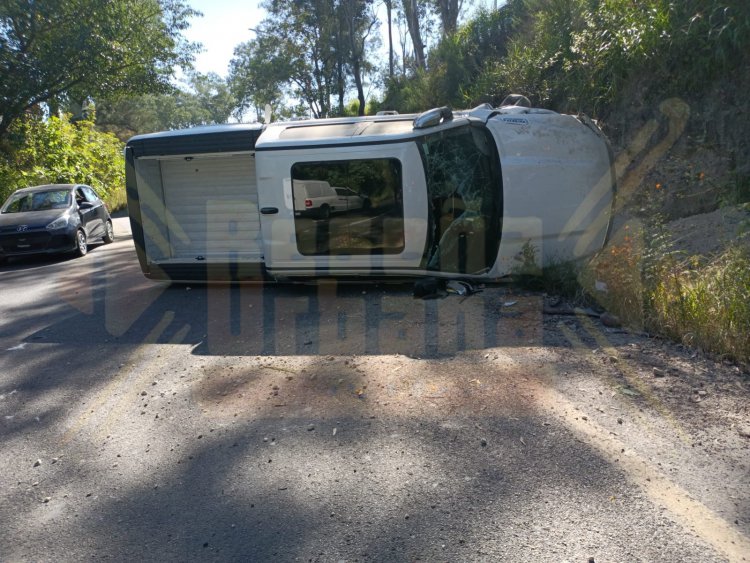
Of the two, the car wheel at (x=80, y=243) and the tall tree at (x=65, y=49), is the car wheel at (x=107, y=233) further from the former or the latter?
the tall tree at (x=65, y=49)

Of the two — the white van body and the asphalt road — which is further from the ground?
the white van body

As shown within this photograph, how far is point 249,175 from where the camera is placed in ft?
30.1

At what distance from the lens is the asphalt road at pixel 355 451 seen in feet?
10.1

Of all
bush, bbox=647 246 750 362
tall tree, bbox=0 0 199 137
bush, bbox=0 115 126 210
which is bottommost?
bush, bbox=647 246 750 362

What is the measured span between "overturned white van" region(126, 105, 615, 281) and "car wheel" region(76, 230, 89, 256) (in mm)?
6362

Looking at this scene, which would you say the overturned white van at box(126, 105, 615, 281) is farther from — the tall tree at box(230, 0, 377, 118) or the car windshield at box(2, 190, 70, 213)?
the tall tree at box(230, 0, 377, 118)

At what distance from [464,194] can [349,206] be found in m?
1.43

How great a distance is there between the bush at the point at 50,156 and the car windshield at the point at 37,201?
18.3 feet

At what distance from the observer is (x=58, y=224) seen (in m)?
13.4

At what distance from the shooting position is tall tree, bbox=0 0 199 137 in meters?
17.7

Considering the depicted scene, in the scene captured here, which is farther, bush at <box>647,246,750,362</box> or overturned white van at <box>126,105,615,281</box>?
overturned white van at <box>126,105,615,281</box>

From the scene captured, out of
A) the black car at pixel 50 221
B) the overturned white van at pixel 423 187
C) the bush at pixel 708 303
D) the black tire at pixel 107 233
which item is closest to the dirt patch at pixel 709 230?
the overturned white van at pixel 423 187

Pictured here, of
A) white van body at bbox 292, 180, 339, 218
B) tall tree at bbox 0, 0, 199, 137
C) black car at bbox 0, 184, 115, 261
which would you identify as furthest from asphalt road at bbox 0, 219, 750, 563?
tall tree at bbox 0, 0, 199, 137

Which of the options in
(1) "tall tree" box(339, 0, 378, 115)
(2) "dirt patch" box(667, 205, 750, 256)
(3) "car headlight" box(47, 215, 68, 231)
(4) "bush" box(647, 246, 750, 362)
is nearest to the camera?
(4) "bush" box(647, 246, 750, 362)
